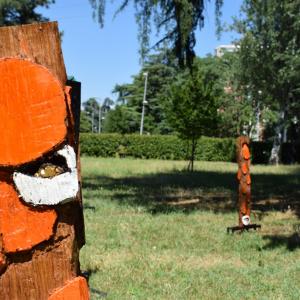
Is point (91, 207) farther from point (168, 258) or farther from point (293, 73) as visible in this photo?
point (293, 73)

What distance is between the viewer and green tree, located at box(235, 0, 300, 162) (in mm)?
25031

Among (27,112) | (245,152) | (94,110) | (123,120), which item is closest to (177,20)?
(245,152)

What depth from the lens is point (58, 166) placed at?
229 centimetres

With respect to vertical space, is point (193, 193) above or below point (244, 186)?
below

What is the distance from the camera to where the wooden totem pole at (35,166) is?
2.20 metres

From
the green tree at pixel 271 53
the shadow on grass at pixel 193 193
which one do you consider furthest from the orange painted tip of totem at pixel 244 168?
the green tree at pixel 271 53

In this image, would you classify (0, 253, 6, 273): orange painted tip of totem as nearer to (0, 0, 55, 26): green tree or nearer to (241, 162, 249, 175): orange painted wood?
(241, 162, 249, 175): orange painted wood

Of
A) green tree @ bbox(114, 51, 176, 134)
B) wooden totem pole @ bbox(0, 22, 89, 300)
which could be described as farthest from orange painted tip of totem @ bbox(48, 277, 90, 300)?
green tree @ bbox(114, 51, 176, 134)

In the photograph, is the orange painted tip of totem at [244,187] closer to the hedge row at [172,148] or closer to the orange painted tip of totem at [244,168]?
the orange painted tip of totem at [244,168]

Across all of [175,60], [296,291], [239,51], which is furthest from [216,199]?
[239,51]

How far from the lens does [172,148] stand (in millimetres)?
35562

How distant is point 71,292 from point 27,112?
749 mm

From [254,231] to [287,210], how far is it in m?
2.83

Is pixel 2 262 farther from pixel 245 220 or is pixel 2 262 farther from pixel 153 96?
pixel 153 96
